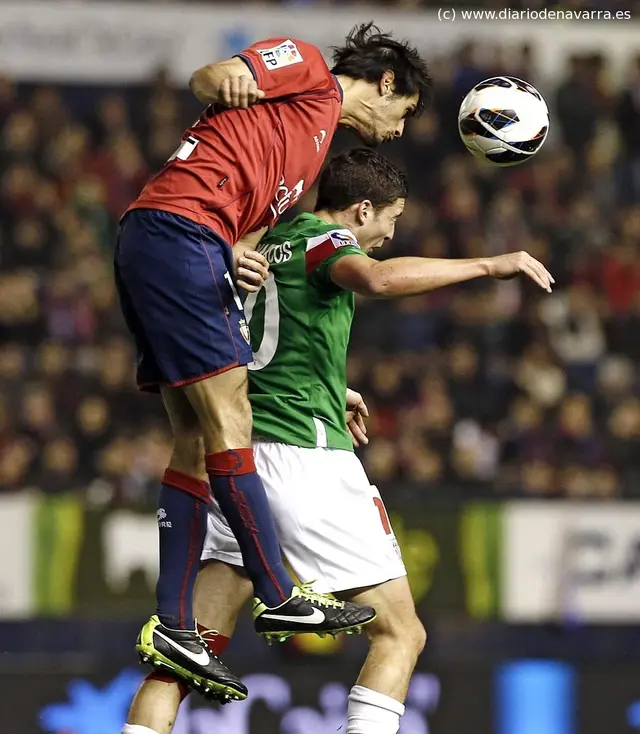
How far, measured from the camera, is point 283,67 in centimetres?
468

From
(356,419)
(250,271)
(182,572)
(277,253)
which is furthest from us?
(356,419)

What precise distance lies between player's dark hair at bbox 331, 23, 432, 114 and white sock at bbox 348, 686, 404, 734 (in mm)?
1989

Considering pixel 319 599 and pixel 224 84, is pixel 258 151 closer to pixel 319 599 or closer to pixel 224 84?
pixel 224 84

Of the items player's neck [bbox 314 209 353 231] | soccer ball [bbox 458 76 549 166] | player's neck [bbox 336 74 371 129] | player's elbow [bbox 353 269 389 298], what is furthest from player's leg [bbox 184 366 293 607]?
soccer ball [bbox 458 76 549 166]

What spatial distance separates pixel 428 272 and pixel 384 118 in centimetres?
74

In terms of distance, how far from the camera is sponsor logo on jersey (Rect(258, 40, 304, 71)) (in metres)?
4.66

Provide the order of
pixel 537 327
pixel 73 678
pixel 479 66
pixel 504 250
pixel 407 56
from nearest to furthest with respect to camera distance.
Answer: pixel 407 56 < pixel 73 678 < pixel 537 327 < pixel 504 250 < pixel 479 66

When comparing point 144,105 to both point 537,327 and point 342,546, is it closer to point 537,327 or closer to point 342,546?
point 537,327

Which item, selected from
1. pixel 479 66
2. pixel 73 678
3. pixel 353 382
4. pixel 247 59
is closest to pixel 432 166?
pixel 479 66

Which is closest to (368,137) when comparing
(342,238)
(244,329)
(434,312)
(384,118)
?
(384,118)

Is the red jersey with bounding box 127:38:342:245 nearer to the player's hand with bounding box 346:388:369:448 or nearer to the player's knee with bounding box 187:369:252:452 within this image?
the player's knee with bounding box 187:369:252:452

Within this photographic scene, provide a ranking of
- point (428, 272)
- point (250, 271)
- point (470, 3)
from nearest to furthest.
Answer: point (428, 272) → point (250, 271) → point (470, 3)

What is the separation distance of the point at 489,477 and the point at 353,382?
1.21 metres

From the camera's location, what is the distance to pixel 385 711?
4770 millimetres
